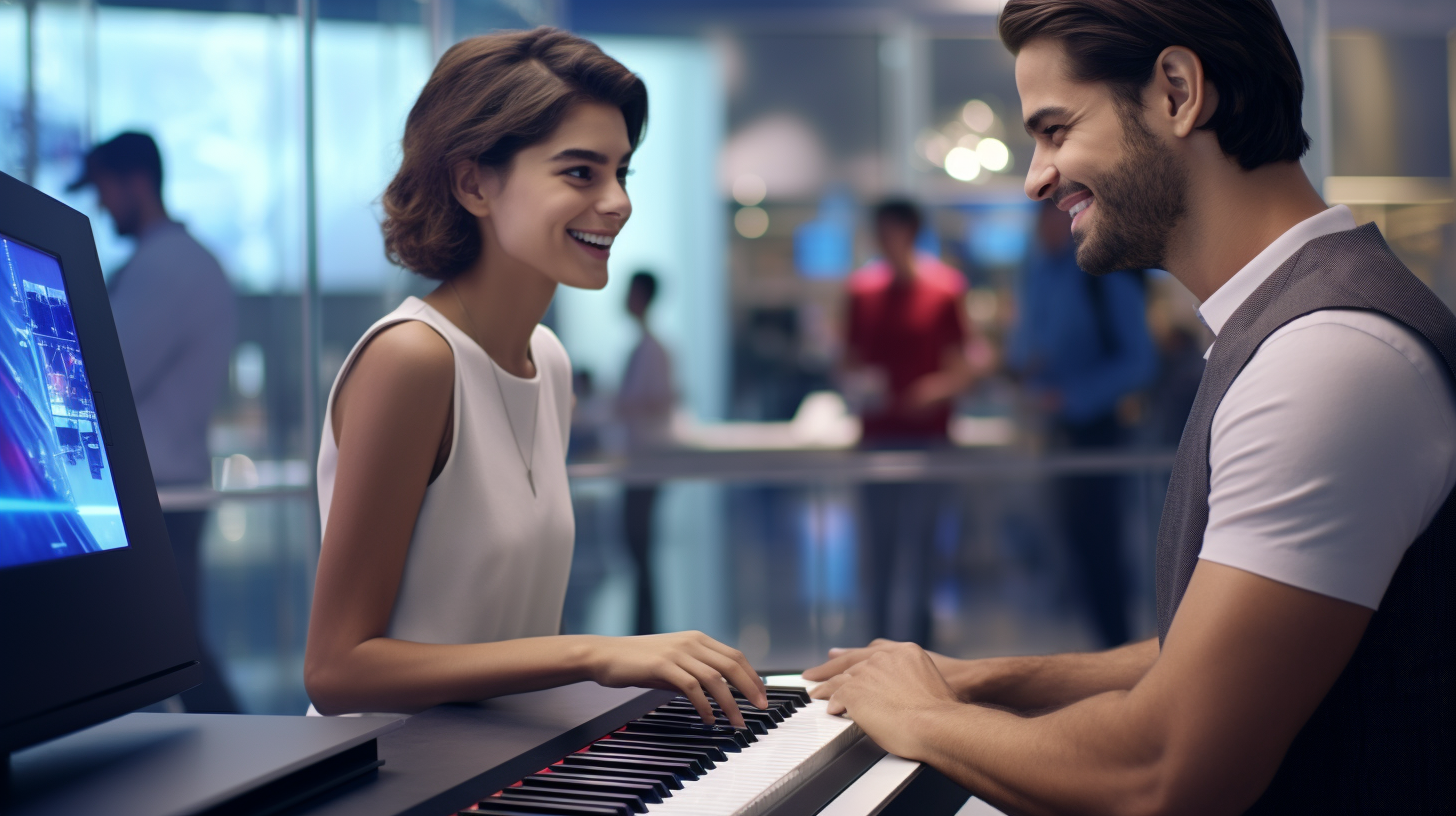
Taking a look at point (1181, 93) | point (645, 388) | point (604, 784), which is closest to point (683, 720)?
point (604, 784)

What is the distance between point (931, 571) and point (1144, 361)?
1045 mm

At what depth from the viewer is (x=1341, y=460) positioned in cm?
98

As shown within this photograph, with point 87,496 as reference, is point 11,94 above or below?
above

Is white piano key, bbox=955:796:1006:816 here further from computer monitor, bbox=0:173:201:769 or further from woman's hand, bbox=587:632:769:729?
computer monitor, bbox=0:173:201:769

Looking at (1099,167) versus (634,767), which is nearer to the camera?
(634,767)

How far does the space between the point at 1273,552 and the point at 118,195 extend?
308 centimetres

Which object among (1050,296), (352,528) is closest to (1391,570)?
(352,528)

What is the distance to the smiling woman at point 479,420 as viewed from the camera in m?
1.26

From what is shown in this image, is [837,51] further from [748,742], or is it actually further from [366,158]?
[748,742]

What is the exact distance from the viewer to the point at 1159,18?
4.09 feet

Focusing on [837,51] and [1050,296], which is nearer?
[1050,296]

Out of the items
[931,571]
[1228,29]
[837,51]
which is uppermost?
[837,51]

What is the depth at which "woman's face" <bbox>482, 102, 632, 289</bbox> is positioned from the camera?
159 cm

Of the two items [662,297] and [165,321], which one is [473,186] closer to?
[165,321]
